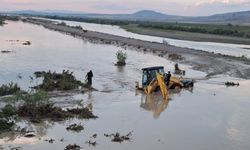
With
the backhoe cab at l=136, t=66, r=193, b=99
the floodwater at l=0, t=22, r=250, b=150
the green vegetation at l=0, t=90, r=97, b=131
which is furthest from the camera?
the backhoe cab at l=136, t=66, r=193, b=99

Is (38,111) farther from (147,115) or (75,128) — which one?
(147,115)

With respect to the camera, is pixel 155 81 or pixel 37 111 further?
pixel 155 81

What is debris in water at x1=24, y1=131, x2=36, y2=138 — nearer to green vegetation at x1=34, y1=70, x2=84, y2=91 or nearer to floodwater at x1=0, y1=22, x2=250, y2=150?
floodwater at x1=0, y1=22, x2=250, y2=150

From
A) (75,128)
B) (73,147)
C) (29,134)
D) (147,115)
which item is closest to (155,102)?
(147,115)

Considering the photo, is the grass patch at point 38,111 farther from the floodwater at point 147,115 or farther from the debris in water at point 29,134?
the debris in water at point 29,134

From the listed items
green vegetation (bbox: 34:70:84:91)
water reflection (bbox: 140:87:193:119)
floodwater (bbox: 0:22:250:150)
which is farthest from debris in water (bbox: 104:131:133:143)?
green vegetation (bbox: 34:70:84:91)

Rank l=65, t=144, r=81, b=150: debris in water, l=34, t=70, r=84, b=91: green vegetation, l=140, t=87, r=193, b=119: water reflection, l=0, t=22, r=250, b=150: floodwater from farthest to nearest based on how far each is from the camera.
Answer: l=34, t=70, r=84, b=91: green vegetation
l=140, t=87, r=193, b=119: water reflection
l=0, t=22, r=250, b=150: floodwater
l=65, t=144, r=81, b=150: debris in water

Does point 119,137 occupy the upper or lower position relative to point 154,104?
upper

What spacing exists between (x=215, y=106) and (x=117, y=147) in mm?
9942

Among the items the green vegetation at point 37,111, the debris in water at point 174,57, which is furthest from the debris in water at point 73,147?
the debris in water at point 174,57

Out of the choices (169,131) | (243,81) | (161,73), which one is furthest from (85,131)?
(243,81)

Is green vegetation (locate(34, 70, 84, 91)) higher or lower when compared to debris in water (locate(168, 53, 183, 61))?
higher

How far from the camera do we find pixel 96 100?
24.4 metres

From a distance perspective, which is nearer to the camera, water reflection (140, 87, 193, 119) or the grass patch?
the grass patch
